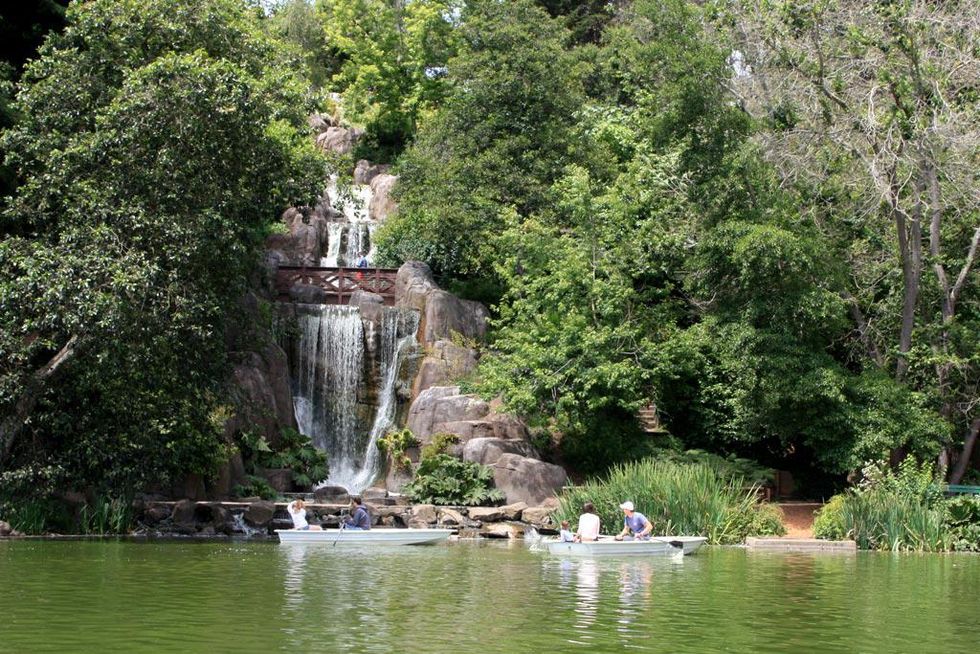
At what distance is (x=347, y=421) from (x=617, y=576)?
1859 cm

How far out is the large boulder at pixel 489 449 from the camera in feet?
105

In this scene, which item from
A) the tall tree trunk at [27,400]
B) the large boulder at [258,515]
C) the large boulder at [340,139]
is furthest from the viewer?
the large boulder at [340,139]

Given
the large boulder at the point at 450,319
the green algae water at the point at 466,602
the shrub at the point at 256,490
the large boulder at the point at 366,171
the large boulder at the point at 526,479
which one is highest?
the large boulder at the point at 366,171

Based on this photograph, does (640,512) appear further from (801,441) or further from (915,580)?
(801,441)

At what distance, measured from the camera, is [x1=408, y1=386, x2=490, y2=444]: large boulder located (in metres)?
34.3


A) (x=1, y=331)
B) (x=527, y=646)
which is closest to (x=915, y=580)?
(x=527, y=646)

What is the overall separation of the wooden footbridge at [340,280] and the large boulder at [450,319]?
3184 mm

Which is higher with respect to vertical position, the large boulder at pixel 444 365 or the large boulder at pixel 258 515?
the large boulder at pixel 444 365

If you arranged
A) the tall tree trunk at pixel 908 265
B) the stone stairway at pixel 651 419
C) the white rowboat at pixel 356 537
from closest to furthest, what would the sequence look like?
the white rowboat at pixel 356 537 → the tall tree trunk at pixel 908 265 → the stone stairway at pixel 651 419

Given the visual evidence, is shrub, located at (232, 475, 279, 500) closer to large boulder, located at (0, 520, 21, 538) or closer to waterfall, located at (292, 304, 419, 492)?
waterfall, located at (292, 304, 419, 492)

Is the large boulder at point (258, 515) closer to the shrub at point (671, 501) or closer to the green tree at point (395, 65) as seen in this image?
the shrub at point (671, 501)

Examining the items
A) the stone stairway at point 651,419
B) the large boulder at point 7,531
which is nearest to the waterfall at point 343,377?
the stone stairway at point 651,419

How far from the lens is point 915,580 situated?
18984 millimetres

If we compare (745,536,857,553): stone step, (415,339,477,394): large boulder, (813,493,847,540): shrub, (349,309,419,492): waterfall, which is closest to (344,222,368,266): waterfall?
(349,309,419,492): waterfall
